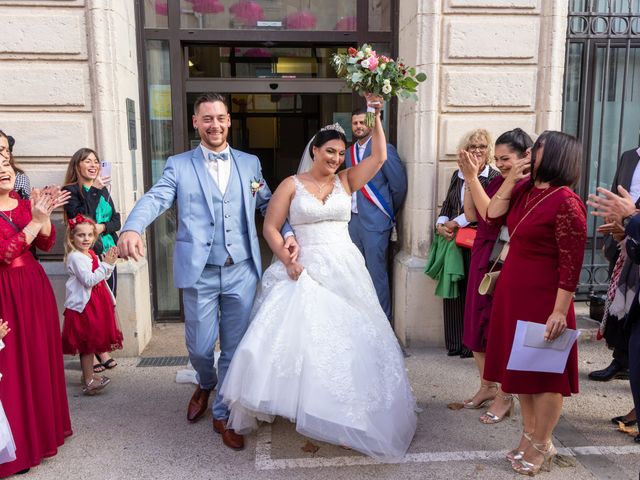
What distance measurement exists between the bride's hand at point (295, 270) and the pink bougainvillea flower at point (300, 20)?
3.32 meters

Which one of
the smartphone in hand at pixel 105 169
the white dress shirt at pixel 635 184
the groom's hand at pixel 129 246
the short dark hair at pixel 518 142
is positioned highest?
the short dark hair at pixel 518 142

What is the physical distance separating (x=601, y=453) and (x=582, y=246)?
1537mm

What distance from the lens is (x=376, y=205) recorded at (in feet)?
18.7

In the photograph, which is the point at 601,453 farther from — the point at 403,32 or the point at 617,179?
the point at 403,32

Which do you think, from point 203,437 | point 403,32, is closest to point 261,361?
point 203,437

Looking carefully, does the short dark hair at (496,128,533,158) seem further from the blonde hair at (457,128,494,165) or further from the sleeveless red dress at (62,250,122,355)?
the sleeveless red dress at (62,250,122,355)

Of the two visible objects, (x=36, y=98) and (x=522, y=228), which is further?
(x=36, y=98)

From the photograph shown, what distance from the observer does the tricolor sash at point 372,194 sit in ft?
18.6

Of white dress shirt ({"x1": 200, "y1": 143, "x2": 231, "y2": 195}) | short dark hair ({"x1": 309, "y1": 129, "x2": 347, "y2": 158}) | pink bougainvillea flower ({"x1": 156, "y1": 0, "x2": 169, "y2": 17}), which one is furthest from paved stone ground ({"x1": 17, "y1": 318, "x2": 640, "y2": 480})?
pink bougainvillea flower ({"x1": 156, "y1": 0, "x2": 169, "y2": 17})

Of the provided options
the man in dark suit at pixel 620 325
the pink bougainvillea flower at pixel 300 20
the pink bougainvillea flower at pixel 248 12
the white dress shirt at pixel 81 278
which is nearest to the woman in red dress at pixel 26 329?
the white dress shirt at pixel 81 278

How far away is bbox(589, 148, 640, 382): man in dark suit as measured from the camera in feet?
13.4

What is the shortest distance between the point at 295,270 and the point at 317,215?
404 mm

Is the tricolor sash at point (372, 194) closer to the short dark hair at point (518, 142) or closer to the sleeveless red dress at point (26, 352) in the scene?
the short dark hair at point (518, 142)

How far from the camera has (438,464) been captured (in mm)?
3504
